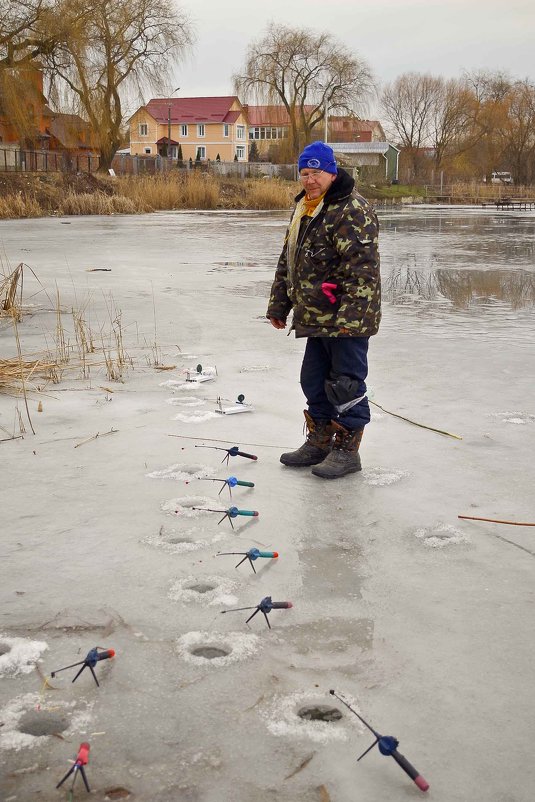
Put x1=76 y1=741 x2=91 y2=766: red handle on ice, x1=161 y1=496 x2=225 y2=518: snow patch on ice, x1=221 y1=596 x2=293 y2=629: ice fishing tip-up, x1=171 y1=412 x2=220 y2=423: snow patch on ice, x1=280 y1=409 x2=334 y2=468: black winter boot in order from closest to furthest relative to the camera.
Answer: x1=76 y1=741 x2=91 y2=766: red handle on ice → x1=221 y1=596 x2=293 y2=629: ice fishing tip-up → x1=161 y1=496 x2=225 y2=518: snow patch on ice → x1=280 y1=409 x2=334 y2=468: black winter boot → x1=171 y1=412 x2=220 y2=423: snow patch on ice

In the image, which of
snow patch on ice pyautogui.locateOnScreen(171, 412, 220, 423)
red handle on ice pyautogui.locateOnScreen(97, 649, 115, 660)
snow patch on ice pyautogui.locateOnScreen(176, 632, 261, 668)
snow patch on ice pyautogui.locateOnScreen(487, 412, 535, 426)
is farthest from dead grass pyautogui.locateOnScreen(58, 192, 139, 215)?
red handle on ice pyautogui.locateOnScreen(97, 649, 115, 660)

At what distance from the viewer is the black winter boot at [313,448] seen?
13.2 feet

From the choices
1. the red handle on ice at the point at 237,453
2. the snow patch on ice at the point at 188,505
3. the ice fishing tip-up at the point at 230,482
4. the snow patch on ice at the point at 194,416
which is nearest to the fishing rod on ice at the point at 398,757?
the snow patch on ice at the point at 188,505

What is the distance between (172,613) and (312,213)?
205 centimetres

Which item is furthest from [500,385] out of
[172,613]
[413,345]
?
[172,613]

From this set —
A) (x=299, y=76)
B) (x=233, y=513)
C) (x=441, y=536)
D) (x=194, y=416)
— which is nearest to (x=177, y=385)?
(x=194, y=416)

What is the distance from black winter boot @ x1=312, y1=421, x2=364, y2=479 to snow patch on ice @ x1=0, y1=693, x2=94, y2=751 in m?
1.91

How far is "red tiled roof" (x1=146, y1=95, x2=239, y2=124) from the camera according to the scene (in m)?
86.9

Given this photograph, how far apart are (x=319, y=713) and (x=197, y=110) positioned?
91624 mm

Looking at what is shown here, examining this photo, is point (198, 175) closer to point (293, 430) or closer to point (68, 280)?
point (68, 280)

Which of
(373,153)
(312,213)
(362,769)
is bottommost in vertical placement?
(362,769)

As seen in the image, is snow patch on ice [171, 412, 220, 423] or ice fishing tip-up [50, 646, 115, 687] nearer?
ice fishing tip-up [50, 646, 115, 687]

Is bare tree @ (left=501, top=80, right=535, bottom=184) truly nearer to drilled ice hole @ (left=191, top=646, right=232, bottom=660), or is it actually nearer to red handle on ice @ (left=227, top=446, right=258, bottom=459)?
red handle on ice @ (left=227, top=446, right=258, bottom=459)

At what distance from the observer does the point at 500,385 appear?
18.0ft
